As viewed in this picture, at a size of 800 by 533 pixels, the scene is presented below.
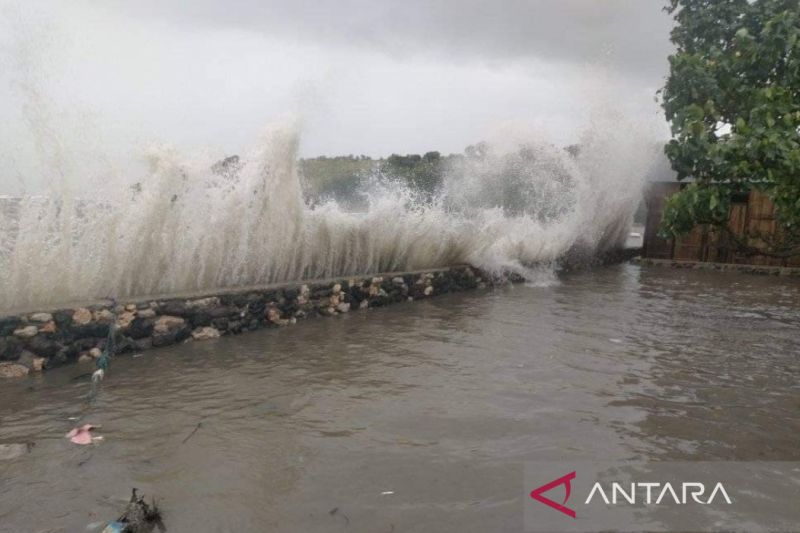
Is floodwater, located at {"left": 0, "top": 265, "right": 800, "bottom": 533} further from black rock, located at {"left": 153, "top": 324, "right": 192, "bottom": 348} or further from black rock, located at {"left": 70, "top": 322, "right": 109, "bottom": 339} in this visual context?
black rock, located at {"left": 70, "top": 322, "right": 109, "bottom": 339}

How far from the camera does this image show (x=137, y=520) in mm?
2527

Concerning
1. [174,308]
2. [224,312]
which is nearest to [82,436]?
[174,308]

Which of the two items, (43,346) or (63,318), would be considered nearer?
(43,346)

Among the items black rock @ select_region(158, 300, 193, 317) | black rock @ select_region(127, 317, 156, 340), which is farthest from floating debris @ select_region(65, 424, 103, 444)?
black rock @ select_region(158, 300, 193, 317)

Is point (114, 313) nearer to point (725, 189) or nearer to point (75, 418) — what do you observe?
point (75, 418)

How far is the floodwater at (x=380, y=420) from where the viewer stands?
108 inches

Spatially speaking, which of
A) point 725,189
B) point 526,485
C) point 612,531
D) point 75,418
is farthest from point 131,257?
point 725,189

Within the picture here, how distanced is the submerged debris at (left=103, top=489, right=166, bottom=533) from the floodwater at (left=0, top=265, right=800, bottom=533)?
7 centimetres

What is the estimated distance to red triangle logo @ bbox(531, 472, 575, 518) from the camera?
8.74 ft

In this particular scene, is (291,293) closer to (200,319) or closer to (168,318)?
(200,319)

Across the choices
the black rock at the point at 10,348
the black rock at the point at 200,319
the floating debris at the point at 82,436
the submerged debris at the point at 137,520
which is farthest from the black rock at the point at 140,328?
the submerged debris at the point at 137,520

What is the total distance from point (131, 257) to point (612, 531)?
5.20 m

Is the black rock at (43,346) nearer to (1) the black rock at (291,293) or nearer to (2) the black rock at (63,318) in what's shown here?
(2) the black rock at (63,318)

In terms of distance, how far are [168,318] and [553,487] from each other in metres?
4.37
